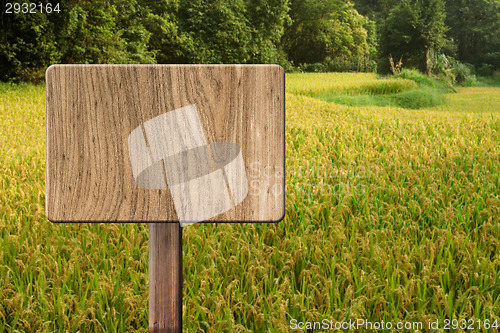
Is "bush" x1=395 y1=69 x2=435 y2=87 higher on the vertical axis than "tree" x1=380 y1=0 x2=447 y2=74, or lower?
lower

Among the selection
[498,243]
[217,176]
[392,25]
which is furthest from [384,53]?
[217,176]

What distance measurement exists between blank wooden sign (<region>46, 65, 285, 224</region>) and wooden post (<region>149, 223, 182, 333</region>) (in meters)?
0.08

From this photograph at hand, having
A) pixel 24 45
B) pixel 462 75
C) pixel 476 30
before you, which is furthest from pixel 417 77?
pixel 24 45

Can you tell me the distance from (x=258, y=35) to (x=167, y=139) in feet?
59.0

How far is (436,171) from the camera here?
3.61m

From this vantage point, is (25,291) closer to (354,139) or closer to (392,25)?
(354,139)

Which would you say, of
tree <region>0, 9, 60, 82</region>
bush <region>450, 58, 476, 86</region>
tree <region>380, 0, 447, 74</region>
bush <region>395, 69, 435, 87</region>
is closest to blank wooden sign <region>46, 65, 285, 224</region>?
tree <region>0, 9, 60, 82</region>

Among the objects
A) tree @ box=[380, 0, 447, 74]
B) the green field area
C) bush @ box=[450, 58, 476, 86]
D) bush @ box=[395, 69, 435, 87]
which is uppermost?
tree @ box=[380, 0, 447, 74]

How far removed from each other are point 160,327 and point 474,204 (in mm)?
2259

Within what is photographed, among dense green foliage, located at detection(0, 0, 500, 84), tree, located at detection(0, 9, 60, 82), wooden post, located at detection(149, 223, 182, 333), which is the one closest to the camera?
wooden post, located at detection(149, 223, 182, 333)

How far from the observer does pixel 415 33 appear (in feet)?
52.5

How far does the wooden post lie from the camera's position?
1.27m

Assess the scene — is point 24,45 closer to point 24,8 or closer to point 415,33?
point 24,8

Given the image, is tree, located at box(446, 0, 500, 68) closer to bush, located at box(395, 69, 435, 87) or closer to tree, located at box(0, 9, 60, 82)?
bush, located at box(395, 69, 435, 87)
